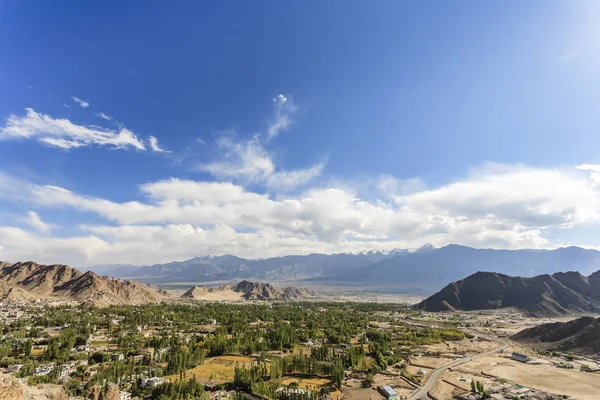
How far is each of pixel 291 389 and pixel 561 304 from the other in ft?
700

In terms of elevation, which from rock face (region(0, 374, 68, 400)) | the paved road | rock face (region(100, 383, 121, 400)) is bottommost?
the paved road

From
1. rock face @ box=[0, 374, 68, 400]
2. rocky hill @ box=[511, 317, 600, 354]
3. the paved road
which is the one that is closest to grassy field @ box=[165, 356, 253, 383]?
rock face @ box=[0, 374, 68, 400]

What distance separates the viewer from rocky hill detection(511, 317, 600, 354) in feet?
301

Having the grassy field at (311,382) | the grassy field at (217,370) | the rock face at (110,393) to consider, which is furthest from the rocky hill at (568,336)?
the rock face at (110,393)

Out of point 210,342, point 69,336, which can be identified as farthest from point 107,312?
point 210,342

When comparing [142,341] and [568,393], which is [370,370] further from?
[142,341]

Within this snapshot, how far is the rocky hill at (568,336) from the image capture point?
9162 cm

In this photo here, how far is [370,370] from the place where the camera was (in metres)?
66.2

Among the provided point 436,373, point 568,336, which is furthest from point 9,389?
point 568,336

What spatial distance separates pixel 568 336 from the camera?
101 m

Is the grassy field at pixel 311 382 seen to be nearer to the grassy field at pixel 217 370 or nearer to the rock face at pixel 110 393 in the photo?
the grassy field at pixel 217 370

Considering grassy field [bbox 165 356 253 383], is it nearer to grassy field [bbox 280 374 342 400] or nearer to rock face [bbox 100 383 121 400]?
grassy field [bbox 280 374 342 400]

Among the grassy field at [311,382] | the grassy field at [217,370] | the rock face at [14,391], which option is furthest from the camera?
the grassy field at [217,370]

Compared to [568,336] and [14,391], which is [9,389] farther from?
[568,336]
